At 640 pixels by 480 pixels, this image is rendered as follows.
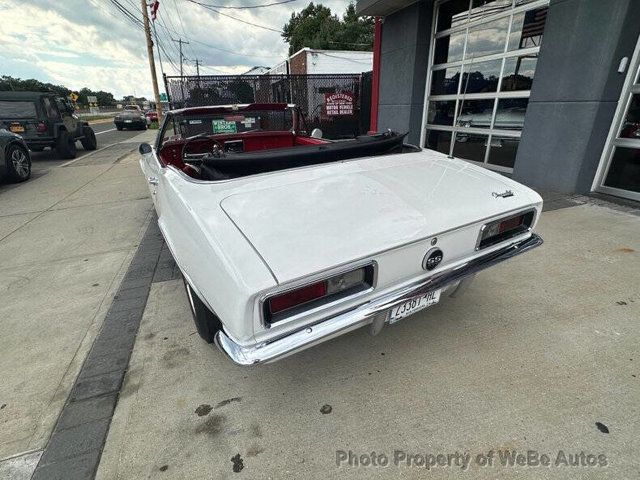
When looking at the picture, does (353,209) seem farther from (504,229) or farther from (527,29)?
(527,29)


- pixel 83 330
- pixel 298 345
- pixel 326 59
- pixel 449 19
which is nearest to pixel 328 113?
pixel 449 19

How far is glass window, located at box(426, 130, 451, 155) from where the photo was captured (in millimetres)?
7145

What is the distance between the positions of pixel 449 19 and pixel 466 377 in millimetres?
7162

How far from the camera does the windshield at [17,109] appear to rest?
9.20 meters

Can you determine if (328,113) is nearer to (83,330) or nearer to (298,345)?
(83,330)

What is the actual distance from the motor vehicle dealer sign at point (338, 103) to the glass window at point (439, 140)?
3.34 metres

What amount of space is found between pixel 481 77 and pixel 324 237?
243 inches

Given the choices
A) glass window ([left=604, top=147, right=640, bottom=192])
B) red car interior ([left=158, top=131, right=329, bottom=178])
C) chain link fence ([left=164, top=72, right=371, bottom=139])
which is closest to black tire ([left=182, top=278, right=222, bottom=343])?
red car interior ([left=158, top=131, right=329, bottom=178])

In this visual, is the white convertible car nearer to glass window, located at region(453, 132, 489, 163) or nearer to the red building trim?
glass window, located at region(453, 132, 489, 163)

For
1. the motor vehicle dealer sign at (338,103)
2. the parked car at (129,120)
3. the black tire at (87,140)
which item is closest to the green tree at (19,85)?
the parked car at (129,120)

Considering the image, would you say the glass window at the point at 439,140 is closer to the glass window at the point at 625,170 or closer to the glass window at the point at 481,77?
the glass window at the point at 481,77

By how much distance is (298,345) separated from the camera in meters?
1.41

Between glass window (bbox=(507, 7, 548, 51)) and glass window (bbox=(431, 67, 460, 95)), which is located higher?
glass window (bbox=(507, 7, 548, 51))

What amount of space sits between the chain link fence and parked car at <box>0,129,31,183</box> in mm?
3887
